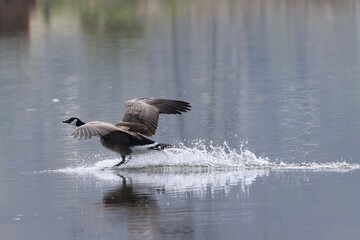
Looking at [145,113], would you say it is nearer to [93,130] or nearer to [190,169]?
[190,169]

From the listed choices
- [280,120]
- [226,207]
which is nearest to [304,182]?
[226,207]

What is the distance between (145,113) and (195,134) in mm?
1996

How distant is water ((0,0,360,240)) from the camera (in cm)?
1273

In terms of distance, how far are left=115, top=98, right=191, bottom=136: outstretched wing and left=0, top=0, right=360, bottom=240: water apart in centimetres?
42

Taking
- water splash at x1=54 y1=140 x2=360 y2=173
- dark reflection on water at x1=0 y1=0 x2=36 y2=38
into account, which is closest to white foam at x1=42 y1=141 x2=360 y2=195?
water splash at x1=54 y1=140 x2=360 y2=173

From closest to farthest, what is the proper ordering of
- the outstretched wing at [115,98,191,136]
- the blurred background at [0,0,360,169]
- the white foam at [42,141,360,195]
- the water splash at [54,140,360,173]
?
the white foam at [42,141,360,195] < the water splash at [54,140,360,173] < the outstretched wing at [115,98,191,136] < the blurred background at [0,0,360,169]

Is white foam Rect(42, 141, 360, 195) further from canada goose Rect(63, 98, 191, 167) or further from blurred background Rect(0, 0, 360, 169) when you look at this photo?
blurred background Rect(0, 0, 360, 169)

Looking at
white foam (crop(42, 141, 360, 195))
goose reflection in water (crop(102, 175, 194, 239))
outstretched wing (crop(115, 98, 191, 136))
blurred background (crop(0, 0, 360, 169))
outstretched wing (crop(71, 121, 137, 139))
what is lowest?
goose reflection in water (crop(102, 175, 194, 239))

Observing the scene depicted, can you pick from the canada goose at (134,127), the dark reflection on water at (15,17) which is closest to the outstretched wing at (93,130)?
the canada goose at (134,127)

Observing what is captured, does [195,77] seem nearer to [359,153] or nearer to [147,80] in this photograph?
[147,80]

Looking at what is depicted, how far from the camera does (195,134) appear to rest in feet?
61.7

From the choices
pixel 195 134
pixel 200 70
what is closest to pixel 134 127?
pixel 195 134

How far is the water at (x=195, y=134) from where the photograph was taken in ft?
41.8

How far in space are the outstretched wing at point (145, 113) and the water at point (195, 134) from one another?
1.39ft
